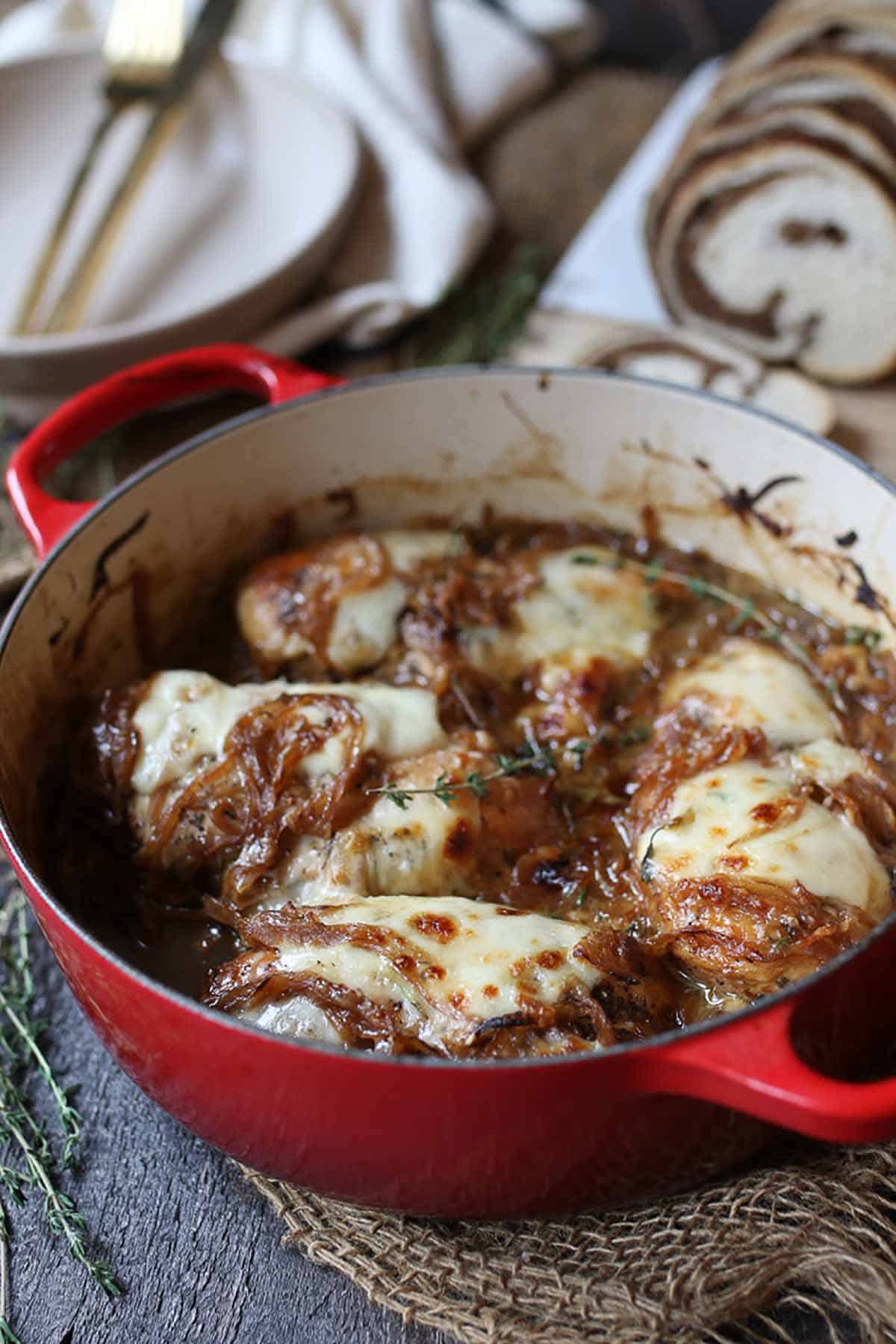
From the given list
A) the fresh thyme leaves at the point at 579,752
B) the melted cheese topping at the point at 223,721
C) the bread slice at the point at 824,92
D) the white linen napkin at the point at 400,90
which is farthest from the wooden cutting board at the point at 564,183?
the fresh thyme leaves at the point at 579,752

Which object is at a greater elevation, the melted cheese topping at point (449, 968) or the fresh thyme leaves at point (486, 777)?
the melted cheese topping at point (449, 968)

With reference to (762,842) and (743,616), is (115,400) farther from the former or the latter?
(762,842)

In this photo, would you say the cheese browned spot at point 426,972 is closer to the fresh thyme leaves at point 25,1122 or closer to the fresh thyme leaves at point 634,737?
the fresh thyme leaves at point 25,1122

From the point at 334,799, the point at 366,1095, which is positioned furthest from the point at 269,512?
the point at 366,1095

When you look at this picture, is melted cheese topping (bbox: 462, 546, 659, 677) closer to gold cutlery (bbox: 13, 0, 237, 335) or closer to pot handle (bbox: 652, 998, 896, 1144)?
pot handle (bbox: 652, 998, 896, 1144)

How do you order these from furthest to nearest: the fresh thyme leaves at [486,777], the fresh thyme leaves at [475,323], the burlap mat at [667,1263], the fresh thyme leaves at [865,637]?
the fresh thyme leaves at [475,323], the fresh thyme leaves at [865,637], the fresh thyme leaves at [486,777], the burlap mat at [667,1263]


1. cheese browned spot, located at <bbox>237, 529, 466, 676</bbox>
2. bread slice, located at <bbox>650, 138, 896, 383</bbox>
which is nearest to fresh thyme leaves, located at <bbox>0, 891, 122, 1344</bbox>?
cheese browned spot, located at <bbox>237, 529, 466, 676</bbox>

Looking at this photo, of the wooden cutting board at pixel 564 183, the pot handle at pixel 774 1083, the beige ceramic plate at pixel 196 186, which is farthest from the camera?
the beige ceramic plate at pixel 196 186

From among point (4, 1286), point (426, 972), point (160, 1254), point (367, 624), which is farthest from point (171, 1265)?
point (367, 624)
